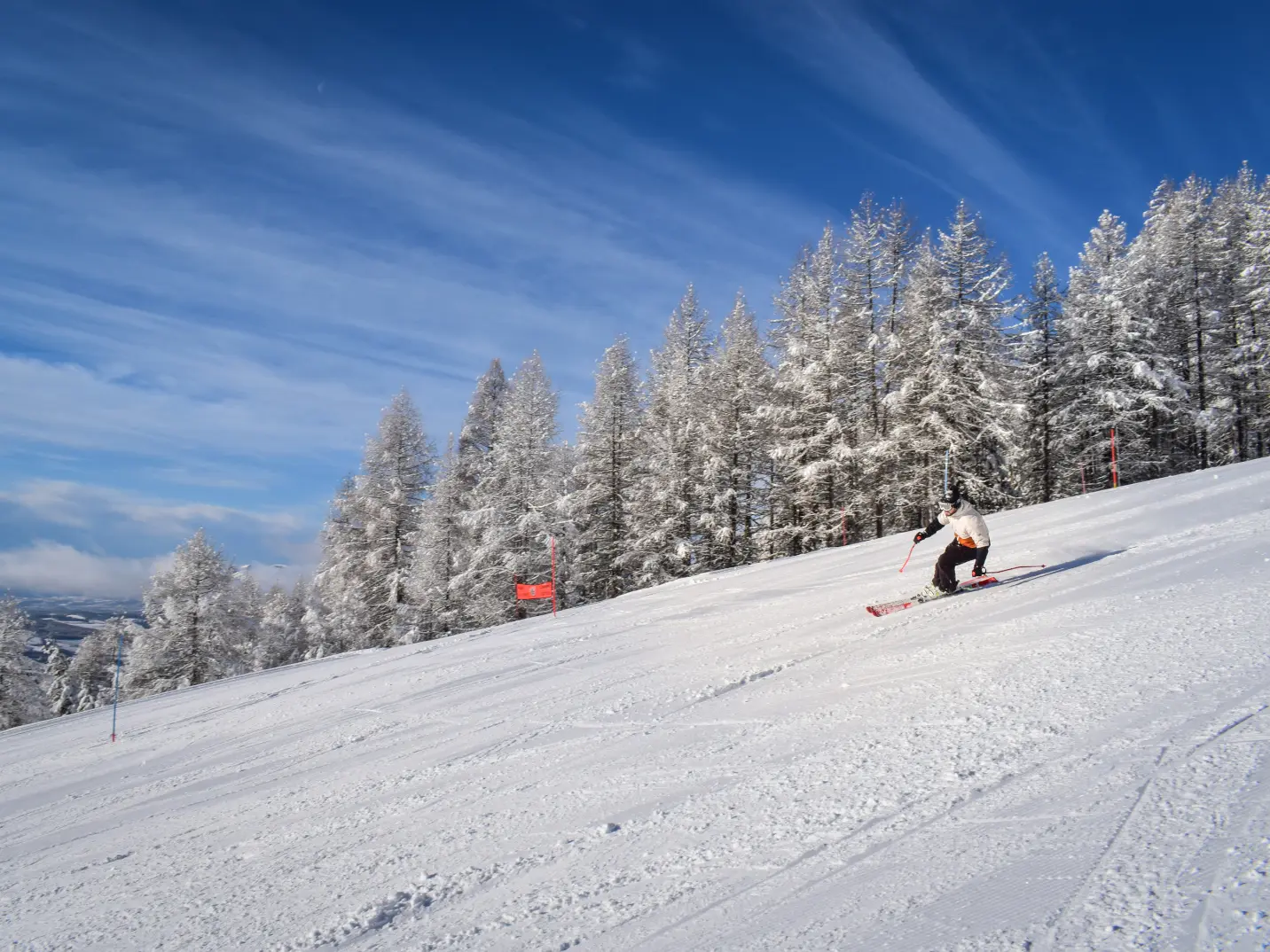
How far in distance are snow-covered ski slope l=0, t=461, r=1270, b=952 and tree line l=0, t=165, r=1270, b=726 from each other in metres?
19.1

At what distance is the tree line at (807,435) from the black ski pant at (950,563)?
16.6m

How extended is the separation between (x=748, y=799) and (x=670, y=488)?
26.9 m

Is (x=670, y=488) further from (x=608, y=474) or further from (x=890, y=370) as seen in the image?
(x=890, y=370)

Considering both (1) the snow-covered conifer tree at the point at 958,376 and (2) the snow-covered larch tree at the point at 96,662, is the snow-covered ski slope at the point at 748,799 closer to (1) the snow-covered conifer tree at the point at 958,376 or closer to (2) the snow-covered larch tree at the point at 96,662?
(1) the snow-covered conifer tree at the point at 958,376

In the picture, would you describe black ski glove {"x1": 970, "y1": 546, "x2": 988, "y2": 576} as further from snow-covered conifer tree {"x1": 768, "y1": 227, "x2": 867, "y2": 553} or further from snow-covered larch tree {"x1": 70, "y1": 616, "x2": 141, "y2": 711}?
snow-covered larch tree {"x1": 70, "y1": 616, "x2": 141, "y2": 711}

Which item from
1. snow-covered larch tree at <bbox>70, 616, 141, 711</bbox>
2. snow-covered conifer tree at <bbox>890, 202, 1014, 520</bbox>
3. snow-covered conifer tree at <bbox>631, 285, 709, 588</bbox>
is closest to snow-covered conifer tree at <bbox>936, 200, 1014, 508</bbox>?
snow-covered conifer tree at <bbox>890, 202, 1014, 520</bbox>

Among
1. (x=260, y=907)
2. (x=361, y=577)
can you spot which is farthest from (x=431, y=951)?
(x=361, y=577)

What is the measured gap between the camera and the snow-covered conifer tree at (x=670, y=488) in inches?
1222

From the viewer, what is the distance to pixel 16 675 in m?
30.8

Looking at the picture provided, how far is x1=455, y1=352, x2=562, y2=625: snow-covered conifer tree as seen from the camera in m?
Result: 29.8

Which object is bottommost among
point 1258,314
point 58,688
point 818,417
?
point 58,688

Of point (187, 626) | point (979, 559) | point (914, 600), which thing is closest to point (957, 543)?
point (979, 559)

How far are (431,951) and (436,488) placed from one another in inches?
1242

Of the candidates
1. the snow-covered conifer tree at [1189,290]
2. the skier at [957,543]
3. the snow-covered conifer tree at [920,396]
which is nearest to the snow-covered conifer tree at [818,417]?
the snow-covered conifer tree at [920,396]
